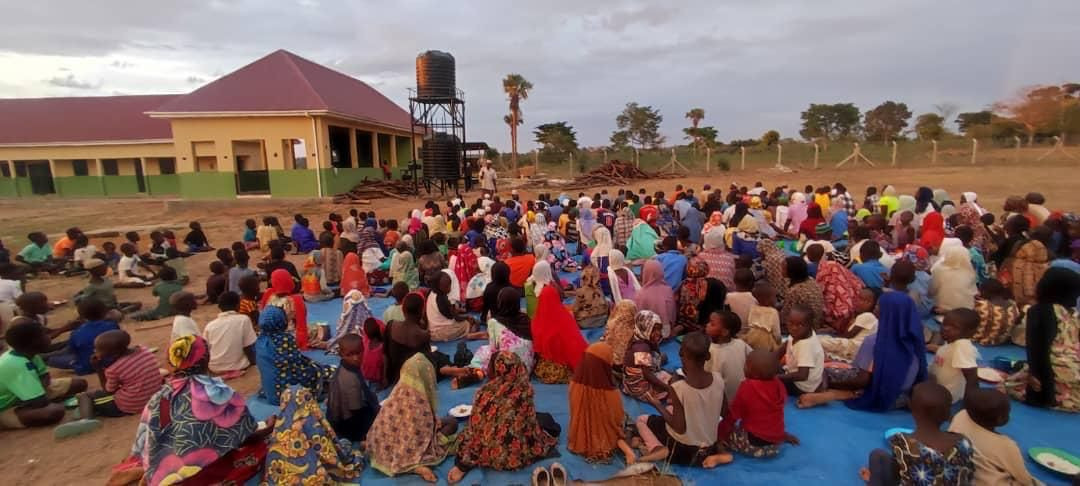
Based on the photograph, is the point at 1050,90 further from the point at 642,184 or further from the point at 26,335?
the point at 26,335

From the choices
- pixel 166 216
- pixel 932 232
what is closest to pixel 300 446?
pixel 932 232

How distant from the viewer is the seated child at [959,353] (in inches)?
145

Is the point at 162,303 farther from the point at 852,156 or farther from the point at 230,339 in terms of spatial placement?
the point at 852,156

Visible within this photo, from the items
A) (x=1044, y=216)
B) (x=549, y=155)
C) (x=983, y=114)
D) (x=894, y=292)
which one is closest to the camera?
(x=894, y=292)

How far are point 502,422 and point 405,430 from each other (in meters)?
0.65

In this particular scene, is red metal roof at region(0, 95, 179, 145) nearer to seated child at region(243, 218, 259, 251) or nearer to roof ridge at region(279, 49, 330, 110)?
roof ridge at region(279, 49, 330, 110)

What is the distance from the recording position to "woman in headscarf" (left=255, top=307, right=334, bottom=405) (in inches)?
176

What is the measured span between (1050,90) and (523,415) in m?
43.8

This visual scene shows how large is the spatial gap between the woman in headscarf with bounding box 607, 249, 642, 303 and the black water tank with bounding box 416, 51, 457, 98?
16844 millimetres

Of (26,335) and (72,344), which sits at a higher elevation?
(26,335)

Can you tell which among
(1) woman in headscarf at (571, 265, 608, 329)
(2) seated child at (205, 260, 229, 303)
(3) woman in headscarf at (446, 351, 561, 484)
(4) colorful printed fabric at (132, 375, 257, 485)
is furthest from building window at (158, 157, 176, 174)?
(3) woman in headscarf at (446, 351, 561, 484)

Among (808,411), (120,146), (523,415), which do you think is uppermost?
(120,146)

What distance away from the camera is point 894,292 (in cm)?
407

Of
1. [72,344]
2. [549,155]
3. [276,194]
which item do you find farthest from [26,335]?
[549,155]
